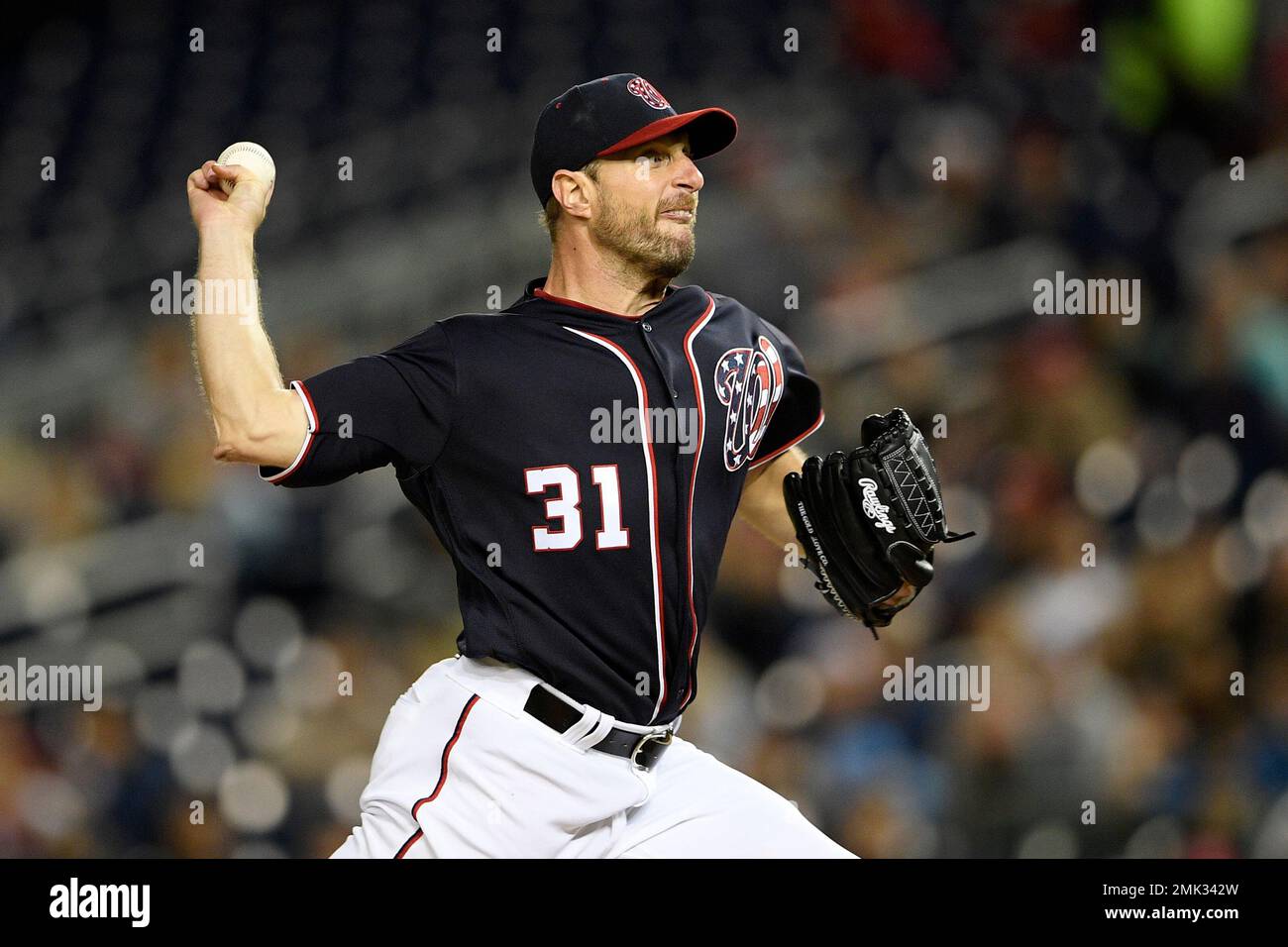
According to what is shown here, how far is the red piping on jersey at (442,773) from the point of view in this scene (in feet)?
6.81

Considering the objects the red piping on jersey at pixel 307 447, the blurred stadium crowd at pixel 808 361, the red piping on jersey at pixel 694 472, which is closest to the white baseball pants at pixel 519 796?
the red piping on jersey at pixel 694 472

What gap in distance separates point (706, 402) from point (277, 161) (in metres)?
2.54

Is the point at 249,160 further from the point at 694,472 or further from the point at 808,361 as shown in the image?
the point at 808,361

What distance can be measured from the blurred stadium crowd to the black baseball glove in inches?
62.4

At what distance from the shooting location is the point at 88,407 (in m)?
4.16

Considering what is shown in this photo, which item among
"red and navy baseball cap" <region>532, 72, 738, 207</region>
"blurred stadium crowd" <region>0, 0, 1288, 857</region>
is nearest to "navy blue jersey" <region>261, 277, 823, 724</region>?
"red and navy baseball cap" <region>532, 72, 738, 207</region>

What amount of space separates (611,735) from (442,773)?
0.28 meters

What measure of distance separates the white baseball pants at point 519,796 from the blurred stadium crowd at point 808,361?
1794 mm

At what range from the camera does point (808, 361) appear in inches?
169

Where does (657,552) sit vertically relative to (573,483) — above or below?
below

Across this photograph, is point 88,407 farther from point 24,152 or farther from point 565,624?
point 565,624

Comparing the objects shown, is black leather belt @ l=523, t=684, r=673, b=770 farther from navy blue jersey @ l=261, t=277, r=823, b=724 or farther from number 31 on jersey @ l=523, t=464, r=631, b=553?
number 31 on jersey @ l=523, t=464, r=631, b=553

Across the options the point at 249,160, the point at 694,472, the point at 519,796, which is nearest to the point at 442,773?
the point at 519,796

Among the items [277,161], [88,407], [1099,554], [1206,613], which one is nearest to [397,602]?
[88,407]
